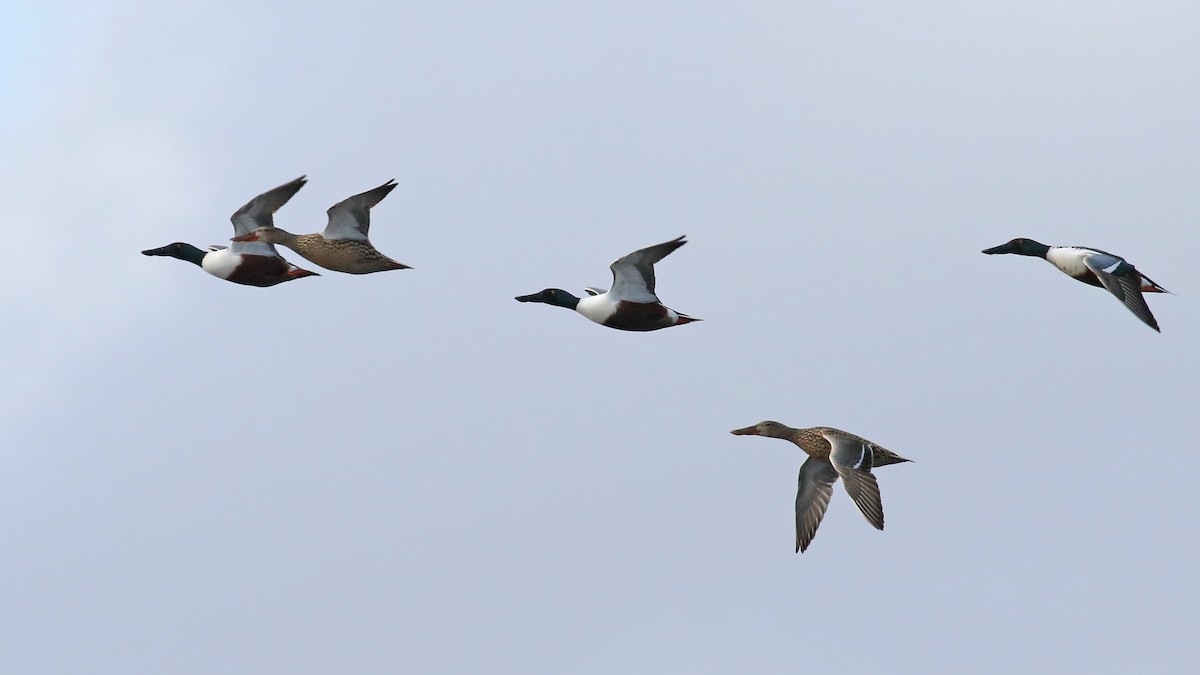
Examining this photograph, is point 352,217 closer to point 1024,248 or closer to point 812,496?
point 812,496

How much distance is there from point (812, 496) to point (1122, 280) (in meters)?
5.74

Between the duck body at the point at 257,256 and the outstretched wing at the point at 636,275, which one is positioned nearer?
the outstretched wing at the point at 636,275

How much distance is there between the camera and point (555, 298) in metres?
33.2

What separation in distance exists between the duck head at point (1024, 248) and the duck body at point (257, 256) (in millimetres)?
11728

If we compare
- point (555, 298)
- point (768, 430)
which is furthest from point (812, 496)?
point (555, 298)

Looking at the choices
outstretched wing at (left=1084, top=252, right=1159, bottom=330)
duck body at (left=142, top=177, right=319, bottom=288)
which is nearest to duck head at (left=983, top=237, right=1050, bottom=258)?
outstretched wing at (left=1084, top=252, right=1159, bottom=330)

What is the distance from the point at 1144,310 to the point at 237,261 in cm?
1418

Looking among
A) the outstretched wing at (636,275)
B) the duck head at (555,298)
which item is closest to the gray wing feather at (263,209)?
the duck head at (555,298)

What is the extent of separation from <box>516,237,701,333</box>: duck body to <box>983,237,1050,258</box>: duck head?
20.7ft

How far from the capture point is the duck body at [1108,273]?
2977 centimetres

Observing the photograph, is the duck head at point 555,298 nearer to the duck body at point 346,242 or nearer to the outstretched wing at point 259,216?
the duck body at point 346,242

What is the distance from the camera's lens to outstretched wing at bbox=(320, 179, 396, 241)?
1209 inches

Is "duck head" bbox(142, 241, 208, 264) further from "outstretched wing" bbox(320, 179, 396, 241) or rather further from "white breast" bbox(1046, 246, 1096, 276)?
"white breast" bbox(1046, 246, 1096, 276)

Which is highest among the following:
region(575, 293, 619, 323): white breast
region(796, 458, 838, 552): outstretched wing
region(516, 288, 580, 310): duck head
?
region(516, 288, 580, 310): duck head
